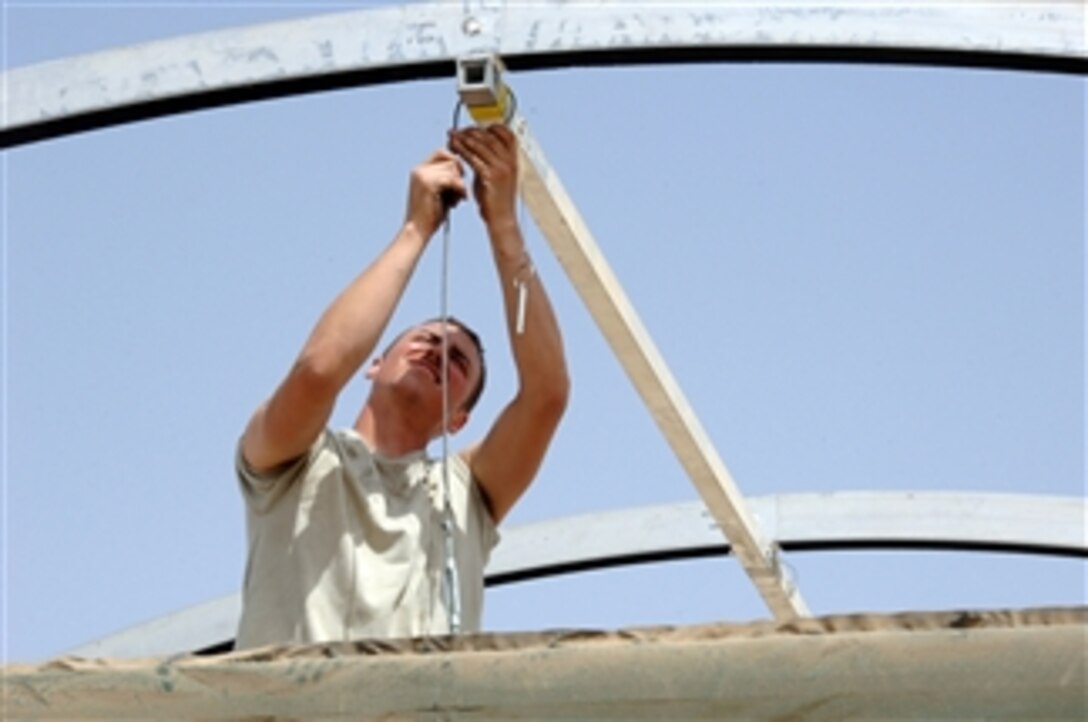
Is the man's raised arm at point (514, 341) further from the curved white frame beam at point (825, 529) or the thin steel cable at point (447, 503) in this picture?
the curved white frame beam at point (825, 529)

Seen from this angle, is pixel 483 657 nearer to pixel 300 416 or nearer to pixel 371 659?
pixel 371 659

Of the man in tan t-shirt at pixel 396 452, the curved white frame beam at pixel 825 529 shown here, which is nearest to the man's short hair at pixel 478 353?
the man in tan t-shirt at pixel 396 452

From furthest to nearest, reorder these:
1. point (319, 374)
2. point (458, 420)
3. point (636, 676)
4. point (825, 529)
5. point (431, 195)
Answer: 1. point (825, 529)
2. point (458, 420)
3. point (431, 195)
4. point (319, 374)
5. point (636, 676)

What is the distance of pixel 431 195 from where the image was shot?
12.4ft

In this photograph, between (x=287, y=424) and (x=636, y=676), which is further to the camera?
(x=287, y=424)

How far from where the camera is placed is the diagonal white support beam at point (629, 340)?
421 cm

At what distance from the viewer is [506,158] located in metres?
3.96

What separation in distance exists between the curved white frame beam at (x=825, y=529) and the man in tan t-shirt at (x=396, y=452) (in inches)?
162

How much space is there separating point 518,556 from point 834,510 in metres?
1.26

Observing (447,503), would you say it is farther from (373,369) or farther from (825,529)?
(825,529)

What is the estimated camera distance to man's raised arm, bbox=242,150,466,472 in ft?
11.5

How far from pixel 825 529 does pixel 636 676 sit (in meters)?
6.34

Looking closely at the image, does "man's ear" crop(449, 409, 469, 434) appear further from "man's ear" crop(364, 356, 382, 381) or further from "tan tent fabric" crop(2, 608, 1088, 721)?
"tan tent fabric" crop(2, 608, 1088, 721)

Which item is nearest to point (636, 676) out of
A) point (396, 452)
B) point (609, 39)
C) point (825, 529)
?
point (396, 452)
